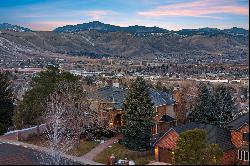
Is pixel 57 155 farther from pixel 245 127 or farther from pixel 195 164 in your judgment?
pixel 245 127

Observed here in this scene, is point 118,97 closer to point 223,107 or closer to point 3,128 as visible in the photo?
point 223,107

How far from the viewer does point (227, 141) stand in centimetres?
3497

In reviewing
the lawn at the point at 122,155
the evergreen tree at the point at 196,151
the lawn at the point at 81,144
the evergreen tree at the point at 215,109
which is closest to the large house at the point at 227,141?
the lawn at the point at 122,155

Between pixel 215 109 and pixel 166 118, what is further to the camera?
pixel 166 118

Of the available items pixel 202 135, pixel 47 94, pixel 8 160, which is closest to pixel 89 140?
pixel 47 94

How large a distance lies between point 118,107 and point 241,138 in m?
17.7

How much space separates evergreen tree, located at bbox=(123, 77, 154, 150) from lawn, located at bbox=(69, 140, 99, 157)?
10.5ft

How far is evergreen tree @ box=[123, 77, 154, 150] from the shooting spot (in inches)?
1601

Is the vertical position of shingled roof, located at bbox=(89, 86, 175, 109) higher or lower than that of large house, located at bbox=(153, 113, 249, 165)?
higher

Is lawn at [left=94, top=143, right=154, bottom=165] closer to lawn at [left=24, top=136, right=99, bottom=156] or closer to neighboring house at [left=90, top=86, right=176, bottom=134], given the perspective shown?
lawn at [left=24, top=136, right=99, bottom=156]

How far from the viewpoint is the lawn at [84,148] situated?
3878 cm

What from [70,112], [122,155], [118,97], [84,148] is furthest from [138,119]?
[118,97]

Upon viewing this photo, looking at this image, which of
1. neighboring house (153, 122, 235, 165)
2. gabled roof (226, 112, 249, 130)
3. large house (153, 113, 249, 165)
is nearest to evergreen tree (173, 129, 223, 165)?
large house (153, 113, 249, 165)

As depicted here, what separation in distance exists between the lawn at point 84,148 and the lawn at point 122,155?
169cm
